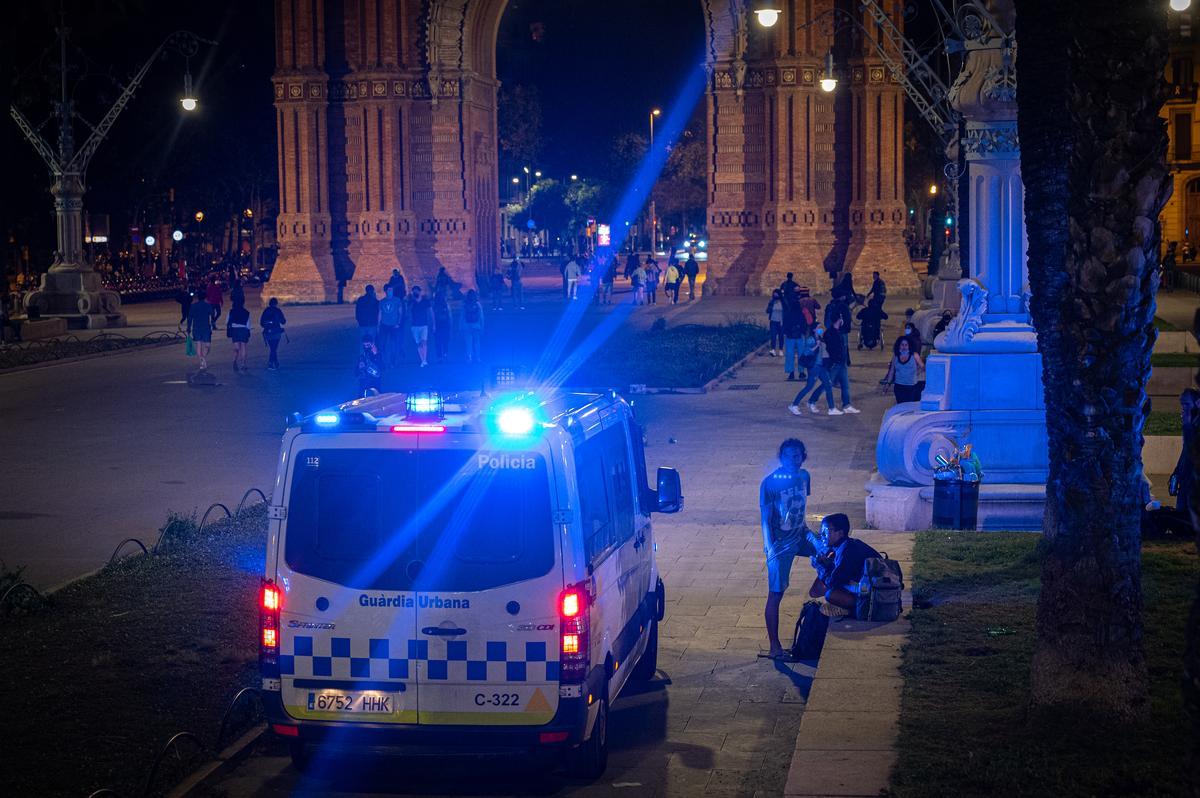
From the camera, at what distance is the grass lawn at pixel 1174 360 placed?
27250 millimetres

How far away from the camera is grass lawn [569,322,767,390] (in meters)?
28.4

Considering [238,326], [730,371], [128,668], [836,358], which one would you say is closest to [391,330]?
[238,326]

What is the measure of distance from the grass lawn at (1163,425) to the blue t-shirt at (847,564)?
30.1ft

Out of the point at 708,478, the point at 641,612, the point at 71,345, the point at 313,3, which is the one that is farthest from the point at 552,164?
the point at 641,612

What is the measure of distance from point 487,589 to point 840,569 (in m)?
3.53

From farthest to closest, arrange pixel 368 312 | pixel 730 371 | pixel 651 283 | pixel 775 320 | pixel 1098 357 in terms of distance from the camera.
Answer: pixel 651 283, pixel 775 320, pixel 368 312, pixel 730 371, pixel 1098 357

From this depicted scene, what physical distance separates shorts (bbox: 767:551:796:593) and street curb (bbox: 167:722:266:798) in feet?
11.3

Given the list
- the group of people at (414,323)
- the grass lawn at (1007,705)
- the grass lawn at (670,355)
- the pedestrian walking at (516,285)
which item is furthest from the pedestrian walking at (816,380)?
the pedestrian walking at (516,285)

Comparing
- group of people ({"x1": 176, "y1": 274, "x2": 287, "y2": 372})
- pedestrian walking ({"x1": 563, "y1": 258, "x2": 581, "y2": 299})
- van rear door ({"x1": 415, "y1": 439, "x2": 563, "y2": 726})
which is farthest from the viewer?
pedestrian walking ({"x1": 563, "y1": 258, "x2": 581, "y2": 299})

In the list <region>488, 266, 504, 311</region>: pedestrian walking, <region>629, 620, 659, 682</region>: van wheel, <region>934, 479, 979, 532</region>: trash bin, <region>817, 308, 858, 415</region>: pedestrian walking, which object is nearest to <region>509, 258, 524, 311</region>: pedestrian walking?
<region>488, 266, 504, 311</region>: pedestrian walking

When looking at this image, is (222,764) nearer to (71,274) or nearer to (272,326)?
(272,326)

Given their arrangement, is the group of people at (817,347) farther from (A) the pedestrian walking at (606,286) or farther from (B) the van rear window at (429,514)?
(A) the pedestrian walking at (606,286)

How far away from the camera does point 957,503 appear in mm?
14297

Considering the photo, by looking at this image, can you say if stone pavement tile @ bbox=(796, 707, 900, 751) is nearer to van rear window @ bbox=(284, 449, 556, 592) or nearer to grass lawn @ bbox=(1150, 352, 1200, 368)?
van rear window @ bbox=(284, 449, 556, 592)
